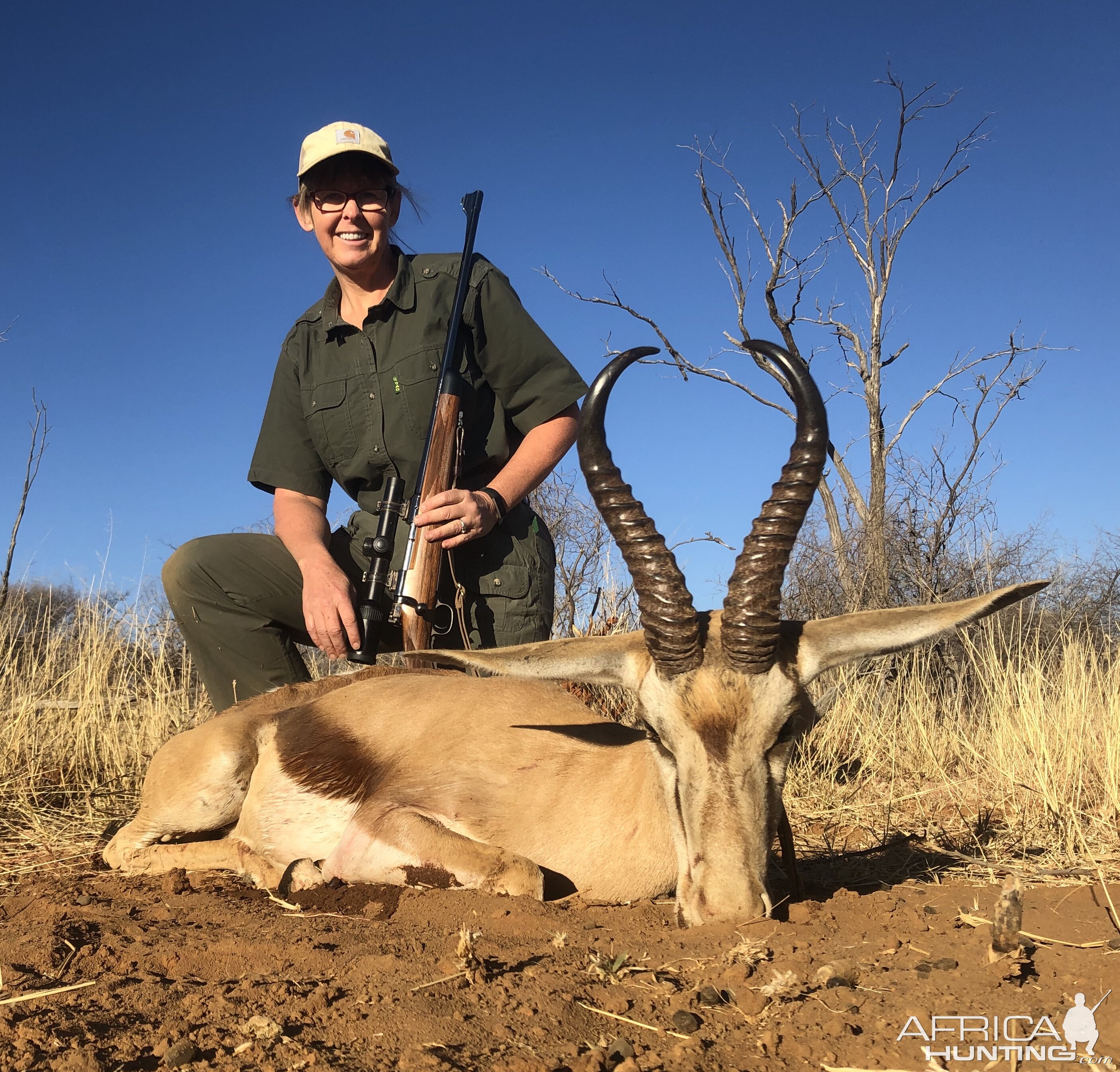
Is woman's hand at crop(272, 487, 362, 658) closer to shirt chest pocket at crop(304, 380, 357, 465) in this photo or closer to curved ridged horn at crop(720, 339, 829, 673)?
shirt chest pocket at crop(304, 380, 357, 465)

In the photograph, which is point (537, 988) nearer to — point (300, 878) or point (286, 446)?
point (300, 878)

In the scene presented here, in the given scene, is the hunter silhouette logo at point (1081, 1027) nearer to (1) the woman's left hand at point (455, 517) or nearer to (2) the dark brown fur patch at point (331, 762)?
(2) the dark brown fur patch at point (331, 762)

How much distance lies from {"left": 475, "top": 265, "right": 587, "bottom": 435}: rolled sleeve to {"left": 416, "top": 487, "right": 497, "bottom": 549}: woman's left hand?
2.78 ft

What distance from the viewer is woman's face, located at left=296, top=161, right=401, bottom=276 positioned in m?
6.00

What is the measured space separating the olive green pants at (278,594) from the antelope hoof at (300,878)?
1919mm

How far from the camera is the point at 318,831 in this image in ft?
14.6

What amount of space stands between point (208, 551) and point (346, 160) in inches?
102

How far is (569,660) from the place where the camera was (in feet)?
11.4

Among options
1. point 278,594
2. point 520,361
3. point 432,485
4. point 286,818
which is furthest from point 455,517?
point 286,818

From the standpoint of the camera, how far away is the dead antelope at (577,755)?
10.2ft

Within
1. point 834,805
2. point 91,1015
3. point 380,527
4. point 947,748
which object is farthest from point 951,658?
point 91,1015

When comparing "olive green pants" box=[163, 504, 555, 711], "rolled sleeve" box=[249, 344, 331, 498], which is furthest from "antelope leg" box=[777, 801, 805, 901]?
"rolled sleeve" box=[249, 344, 331, 498]

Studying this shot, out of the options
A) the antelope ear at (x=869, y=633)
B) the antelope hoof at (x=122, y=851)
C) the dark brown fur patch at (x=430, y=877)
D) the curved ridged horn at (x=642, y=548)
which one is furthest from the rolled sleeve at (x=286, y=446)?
the antelope ear at (x=869, y=633)

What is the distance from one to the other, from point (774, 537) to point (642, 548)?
1.49ft
